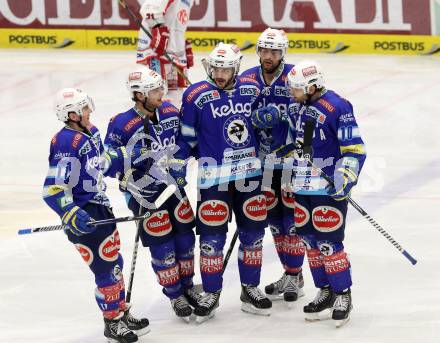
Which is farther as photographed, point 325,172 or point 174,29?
point 174,29

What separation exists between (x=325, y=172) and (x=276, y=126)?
0.62 m

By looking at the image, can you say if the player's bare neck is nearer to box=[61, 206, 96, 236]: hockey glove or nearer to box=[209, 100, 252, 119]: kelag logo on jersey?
box=[61, 206, 96, 236]: hockey glove

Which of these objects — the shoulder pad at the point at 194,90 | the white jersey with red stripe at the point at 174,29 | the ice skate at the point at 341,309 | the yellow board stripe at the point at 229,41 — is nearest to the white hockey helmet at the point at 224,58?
the shoulder pad at the point at 194,90

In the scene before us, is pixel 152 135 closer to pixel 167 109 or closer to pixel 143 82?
pixel 167 109

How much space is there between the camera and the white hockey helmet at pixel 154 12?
1290 centimetres

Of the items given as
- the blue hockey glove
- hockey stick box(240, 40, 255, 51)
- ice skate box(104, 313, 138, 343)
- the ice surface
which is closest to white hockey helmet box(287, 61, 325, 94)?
the blue hockey glove

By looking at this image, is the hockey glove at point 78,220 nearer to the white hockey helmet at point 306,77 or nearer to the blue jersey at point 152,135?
the blue jersey at point 152,135

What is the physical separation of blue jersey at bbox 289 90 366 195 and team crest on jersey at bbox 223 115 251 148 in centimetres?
35

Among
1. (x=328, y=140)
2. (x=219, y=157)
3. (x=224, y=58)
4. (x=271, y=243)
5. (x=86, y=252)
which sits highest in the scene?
(x=224, y=58)

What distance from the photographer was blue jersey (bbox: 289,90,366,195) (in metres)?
7.12

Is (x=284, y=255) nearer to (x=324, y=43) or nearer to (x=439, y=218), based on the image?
(x=439, y=218)

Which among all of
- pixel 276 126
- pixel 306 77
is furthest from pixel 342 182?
pixel 276 126

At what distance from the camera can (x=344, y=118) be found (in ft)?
23.3

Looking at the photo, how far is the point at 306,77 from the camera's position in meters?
7.15
